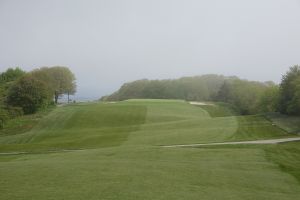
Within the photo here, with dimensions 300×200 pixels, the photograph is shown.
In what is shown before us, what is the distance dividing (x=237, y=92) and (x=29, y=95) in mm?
57591

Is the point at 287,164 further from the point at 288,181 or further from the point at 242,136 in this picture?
the point at 242,136

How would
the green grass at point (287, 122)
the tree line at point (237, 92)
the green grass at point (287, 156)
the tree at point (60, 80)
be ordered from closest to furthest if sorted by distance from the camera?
1. the green grass at point (287, 156)
2. the green grass at point (287, 122)
3. the tree line at point (237, 92)
4. the tree at point (60, 80)

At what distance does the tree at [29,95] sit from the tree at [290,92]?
45.4 meters

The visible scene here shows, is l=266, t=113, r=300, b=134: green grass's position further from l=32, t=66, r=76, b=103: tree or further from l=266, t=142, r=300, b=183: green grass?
l=32, t=66, r=76, b=103: tree

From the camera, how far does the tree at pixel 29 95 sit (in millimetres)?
71062

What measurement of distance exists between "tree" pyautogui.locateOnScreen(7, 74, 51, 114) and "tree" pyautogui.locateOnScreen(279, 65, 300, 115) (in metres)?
45.4

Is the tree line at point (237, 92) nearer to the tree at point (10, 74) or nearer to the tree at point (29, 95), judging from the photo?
the tree at point (29, 95)

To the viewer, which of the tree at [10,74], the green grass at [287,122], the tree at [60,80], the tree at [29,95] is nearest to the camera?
the green grass at [287,122]

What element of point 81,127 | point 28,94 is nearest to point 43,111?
point 28,94

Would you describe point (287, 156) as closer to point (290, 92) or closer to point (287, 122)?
point (287, 122)

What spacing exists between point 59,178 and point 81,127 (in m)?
41.4

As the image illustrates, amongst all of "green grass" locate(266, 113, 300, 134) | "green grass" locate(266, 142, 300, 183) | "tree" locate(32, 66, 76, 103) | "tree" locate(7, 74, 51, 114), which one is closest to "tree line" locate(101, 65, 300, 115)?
"green grass" locate(266, 113, 300, 134)

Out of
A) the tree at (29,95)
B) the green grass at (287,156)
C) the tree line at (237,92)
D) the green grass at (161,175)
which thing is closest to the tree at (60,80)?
the tree at (29,95)

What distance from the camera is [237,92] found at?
101938 mm
